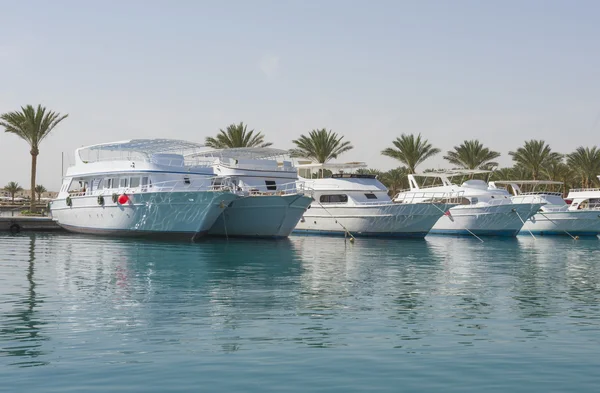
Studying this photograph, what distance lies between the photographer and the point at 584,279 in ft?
66.8

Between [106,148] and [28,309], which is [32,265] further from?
[106,148]

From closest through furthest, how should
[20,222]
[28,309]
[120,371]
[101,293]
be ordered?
[120,371] < [28,309] < [101,293] < [20,222]

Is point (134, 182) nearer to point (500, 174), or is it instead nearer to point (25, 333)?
point (25, 333)

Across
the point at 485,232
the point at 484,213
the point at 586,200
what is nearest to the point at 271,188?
the point at 484,213

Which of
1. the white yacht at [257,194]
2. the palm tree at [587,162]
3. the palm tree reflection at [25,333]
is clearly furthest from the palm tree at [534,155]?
the palm tree reflection at [25,333]

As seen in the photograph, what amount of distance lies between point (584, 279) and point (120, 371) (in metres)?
15.4

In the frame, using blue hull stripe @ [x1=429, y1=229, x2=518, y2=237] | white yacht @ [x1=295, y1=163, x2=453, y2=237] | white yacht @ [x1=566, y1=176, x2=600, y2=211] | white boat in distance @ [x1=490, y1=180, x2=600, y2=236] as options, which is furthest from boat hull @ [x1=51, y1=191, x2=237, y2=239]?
white yacht @ [x1=566, y1=176, x2=600, y2=211]

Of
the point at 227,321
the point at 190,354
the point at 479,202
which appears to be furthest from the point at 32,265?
the point at 479,202

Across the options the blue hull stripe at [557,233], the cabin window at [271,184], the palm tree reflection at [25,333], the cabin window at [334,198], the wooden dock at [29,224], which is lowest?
the palm tree reflection at [25,333]

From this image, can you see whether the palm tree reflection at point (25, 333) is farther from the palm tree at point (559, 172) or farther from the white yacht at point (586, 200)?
the palm tree at point (559, 172)

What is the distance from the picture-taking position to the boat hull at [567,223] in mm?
49000

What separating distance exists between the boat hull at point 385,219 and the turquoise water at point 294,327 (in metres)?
18.9

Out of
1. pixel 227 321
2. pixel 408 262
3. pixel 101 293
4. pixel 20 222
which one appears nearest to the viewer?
pixel 227 321

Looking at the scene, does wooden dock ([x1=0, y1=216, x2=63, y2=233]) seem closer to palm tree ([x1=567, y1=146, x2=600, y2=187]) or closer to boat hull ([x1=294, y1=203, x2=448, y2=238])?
boat hull ([x1=294, y1=203, x2=448, y2=238])
